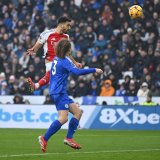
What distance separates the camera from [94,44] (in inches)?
1110

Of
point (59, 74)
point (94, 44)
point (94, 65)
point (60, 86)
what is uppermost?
point (59, 74)

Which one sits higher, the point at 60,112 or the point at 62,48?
the point at 62,48

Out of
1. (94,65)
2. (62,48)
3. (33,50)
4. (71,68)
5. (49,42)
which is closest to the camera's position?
(71,68)

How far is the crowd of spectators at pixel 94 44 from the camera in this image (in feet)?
85.1

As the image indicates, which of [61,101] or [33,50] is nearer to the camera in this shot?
[61,101]

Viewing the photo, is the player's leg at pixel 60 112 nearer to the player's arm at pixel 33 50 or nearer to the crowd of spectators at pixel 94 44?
the player's arm at pixel 33 50

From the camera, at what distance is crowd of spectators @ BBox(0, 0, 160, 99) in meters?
25.9

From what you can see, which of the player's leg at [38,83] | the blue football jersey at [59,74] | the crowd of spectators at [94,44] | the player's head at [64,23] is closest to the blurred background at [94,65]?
the crowd of spectators at [94,44]

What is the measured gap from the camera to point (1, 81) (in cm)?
2753

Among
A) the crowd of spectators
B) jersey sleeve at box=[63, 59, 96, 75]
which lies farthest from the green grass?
the crowd of spectators

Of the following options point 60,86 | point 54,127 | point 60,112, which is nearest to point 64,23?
point 60,86

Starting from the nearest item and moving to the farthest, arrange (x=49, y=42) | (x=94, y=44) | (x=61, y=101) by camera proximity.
Answer: (x=61, y=101) → (x=49, y=42) → (x=94, y=44)

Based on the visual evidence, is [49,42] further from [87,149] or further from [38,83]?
[87,149]

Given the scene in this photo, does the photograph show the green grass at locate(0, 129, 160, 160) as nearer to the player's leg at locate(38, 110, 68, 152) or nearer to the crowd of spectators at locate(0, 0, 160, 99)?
the player's leg at locate(38, 110, 68, 152)
